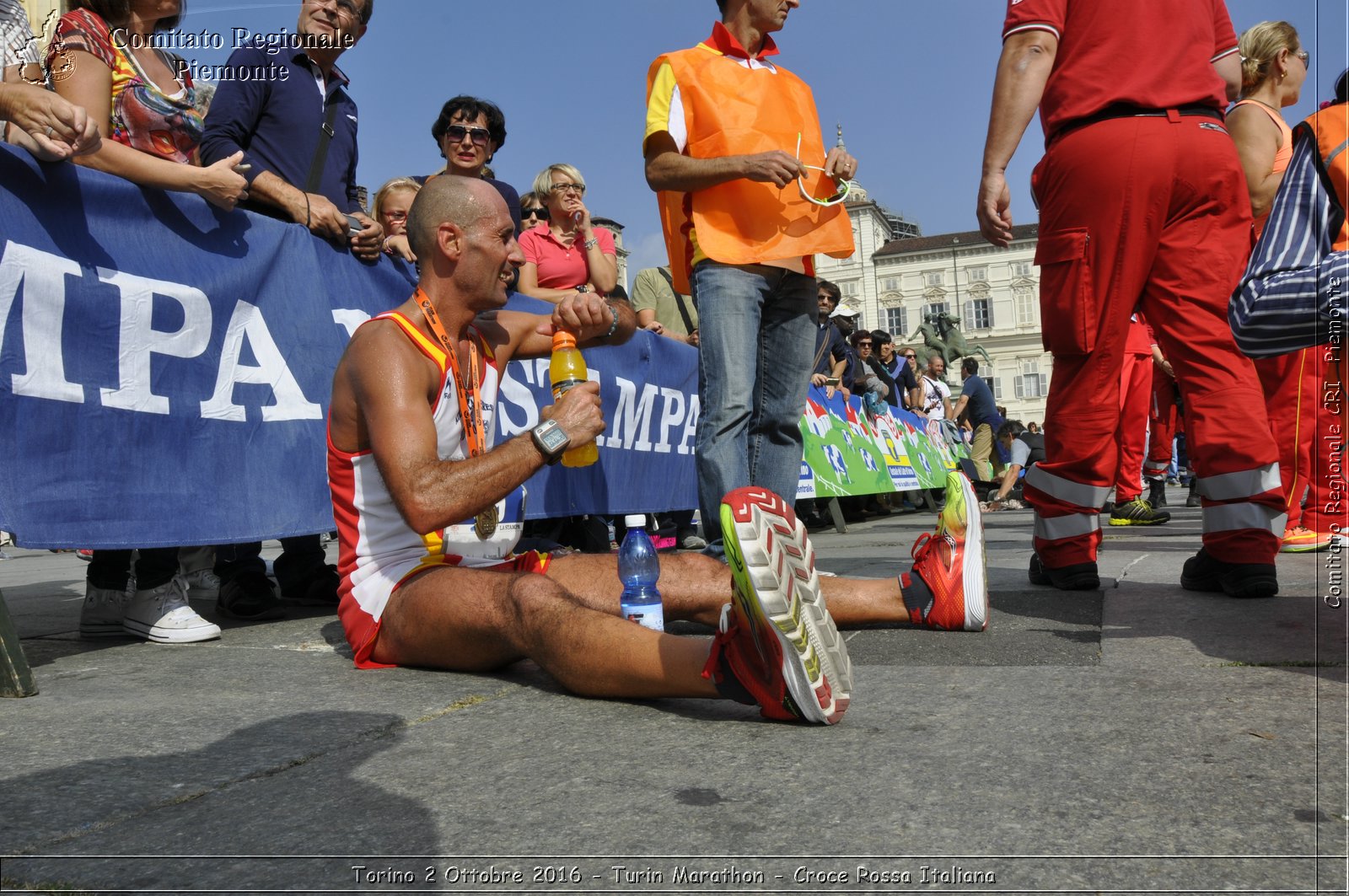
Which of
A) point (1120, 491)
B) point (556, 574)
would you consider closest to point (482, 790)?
point (556, 574)

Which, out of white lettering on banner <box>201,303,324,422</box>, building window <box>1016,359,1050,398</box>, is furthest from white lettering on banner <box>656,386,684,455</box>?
building window <box>1016,359,1050,398</box>

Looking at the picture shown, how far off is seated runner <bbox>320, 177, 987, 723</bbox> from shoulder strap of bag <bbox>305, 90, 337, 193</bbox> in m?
1.38

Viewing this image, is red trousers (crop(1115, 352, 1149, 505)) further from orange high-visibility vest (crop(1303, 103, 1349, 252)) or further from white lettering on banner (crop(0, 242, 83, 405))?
white lettering on banner (crop(0, 242, 83, 405))

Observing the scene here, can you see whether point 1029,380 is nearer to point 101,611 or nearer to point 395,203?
point 395,203

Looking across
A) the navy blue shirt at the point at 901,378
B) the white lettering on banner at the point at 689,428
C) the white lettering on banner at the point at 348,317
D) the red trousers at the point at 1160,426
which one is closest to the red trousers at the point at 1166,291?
the white lettering on banner at the point at 348,317

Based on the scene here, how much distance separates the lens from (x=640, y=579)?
10.0 feet

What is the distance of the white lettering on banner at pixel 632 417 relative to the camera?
6383 millimetres

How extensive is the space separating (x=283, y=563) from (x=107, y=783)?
2913mm

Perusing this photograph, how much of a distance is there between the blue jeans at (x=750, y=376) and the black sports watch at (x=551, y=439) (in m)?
1.06

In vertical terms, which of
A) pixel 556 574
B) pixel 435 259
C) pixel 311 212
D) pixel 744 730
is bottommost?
pixel 744 730

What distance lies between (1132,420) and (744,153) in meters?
5.69

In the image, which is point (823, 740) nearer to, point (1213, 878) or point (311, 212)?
point (1213, 878)

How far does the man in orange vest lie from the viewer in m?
3.94

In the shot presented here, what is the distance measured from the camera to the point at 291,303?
418 cm
